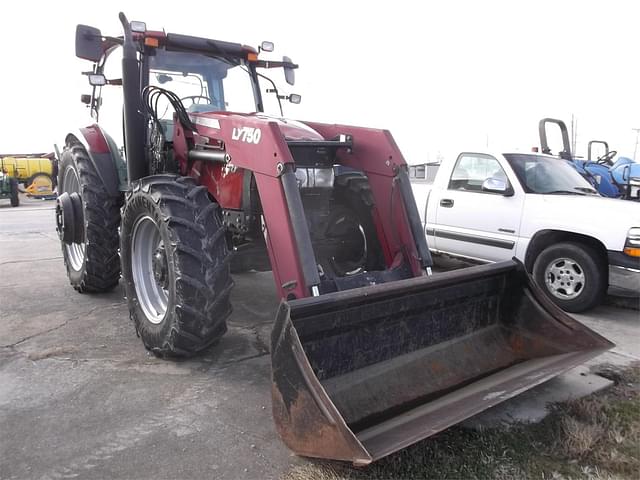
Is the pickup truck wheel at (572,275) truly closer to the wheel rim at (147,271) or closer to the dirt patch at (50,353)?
the wheel rim at (147,271)

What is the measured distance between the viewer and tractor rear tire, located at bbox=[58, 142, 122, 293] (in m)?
5.16

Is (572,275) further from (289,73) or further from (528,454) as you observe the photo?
(289,73)

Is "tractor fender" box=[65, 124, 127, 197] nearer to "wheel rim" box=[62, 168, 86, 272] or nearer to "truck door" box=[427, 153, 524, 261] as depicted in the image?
"wheel rim" box=[62, 168, 86, 272]

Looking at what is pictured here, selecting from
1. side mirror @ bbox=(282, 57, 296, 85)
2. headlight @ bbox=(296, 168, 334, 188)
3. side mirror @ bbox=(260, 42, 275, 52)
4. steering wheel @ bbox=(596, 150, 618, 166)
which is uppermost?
side mirror @ bbox=(260, 42, 275, 52)

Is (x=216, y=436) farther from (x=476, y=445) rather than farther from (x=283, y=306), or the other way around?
(x=476, y=445)

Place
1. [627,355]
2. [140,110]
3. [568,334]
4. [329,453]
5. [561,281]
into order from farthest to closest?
[561,281] < [140,110] < [627,355] < [568,334] < [329,453]

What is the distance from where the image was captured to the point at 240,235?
4145 millimetres

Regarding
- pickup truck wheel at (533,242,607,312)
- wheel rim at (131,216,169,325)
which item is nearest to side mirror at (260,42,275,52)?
wheel rim at (131,216,169,325)

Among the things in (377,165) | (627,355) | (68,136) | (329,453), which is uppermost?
(68,136)

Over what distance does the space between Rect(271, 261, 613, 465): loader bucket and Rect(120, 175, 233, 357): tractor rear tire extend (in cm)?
96

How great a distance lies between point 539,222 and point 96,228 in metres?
4.78

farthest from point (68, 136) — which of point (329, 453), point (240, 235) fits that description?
point (329, 453)

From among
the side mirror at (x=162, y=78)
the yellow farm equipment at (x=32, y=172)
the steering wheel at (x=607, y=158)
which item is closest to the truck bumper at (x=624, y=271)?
the side mirror at (x=162, y=78)

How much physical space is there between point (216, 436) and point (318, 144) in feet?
7.28
